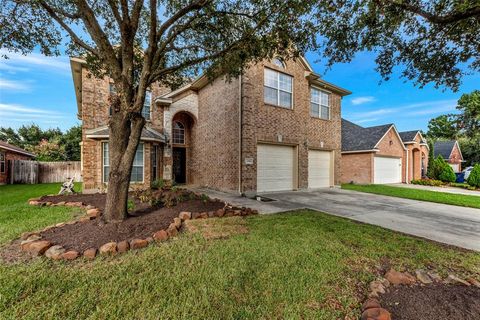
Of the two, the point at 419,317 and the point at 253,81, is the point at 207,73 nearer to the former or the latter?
the point at 253,81

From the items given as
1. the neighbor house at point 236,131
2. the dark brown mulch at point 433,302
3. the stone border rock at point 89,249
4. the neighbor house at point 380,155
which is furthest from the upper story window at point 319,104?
the dark brown mulch at point 433,302

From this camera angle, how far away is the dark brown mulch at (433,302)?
2074mm

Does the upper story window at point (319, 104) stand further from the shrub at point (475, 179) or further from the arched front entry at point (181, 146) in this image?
the shrub at point (475, 179)

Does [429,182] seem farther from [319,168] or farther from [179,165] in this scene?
[179,165]

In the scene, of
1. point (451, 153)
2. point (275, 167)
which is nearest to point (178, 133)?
point (275, 167)

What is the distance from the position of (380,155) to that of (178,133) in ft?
52.8

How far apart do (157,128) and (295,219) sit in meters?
9.79

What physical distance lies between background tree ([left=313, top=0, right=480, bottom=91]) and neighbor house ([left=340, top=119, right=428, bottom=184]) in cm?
1271

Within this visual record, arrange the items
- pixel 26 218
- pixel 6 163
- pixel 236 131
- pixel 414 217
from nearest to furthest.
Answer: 1. pixel 26 218
2. pixel 414 217
3. pixel 236 131
4. pixel 6 163

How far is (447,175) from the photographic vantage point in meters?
19.2

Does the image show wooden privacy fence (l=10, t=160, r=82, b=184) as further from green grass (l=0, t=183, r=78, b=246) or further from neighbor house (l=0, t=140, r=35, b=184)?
green grass (l=0, t=183, r=78, b=246)

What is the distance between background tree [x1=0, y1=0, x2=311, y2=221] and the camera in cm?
457

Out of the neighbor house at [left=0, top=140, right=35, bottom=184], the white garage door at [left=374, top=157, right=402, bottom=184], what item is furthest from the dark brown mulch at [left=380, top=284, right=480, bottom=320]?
the neighbor house at [left=0, top=140, right=35, bottom=184]

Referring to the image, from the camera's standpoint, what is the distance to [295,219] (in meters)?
5.49
